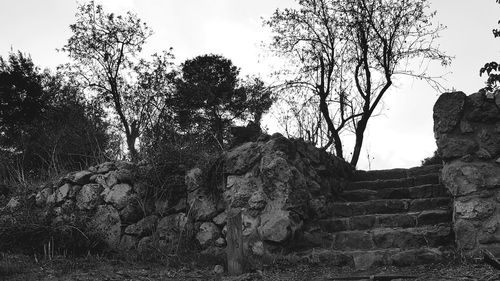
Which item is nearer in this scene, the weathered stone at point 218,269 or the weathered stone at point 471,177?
the weathered stone at point 471,177

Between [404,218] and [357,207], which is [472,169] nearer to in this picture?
[404,218]

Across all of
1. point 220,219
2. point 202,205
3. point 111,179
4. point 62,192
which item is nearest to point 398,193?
point 220,219

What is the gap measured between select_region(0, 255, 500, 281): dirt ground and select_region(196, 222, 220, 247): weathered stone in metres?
0.54

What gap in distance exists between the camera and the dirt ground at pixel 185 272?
15.2ft

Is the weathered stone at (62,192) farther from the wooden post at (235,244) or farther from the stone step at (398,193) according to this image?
the stone step at (398,193)

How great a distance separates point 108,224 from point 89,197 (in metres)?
0.65

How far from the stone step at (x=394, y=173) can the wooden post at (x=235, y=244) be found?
3276 mm

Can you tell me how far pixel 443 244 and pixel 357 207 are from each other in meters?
1.36

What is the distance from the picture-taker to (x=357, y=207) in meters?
6.41

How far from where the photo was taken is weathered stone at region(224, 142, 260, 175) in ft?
21.1

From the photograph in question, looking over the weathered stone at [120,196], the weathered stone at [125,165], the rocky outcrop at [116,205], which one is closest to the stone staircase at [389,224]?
the rocky outcrop at [116,205]

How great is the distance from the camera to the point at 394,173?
770cm

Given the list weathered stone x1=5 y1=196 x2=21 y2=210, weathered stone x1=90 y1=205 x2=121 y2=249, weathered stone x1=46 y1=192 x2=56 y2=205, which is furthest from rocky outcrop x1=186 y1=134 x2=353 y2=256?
weathered stone x1=5 y1=196 x2=21 y2=210

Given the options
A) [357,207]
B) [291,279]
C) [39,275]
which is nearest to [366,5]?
[357,207]
